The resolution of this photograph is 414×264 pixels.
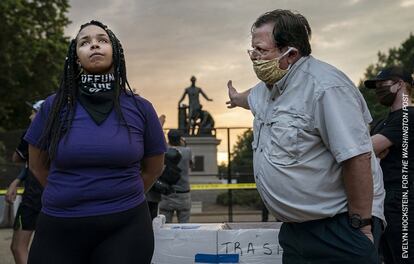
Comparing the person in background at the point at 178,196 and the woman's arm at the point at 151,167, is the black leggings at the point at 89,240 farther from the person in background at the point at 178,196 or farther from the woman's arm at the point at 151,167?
the person in background at the point at 178,196

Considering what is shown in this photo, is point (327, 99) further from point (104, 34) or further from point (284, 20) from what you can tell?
point (104, 34)

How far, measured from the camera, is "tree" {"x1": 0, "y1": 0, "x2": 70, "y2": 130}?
73.3 ft

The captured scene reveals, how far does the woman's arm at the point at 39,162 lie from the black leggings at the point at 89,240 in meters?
0.30

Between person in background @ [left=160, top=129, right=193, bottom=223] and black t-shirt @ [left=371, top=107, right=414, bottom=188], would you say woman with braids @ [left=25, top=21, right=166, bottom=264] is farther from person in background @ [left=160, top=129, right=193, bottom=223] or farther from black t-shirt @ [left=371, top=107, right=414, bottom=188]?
person in background @ [left=160, top=129, right=193, bottom=223]

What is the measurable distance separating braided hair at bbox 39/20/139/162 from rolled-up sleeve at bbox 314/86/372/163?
832mm

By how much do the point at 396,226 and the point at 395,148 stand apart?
1.67ft

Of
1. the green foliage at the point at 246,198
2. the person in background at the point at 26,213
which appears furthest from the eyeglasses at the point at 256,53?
the green foliage at the point at 246,198

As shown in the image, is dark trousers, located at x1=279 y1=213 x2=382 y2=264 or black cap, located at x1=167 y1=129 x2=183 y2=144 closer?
dark trousers, located at x1=279 y1=213 x2=382 y2=264

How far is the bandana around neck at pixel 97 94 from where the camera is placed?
232 cm

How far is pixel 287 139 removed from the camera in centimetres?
223

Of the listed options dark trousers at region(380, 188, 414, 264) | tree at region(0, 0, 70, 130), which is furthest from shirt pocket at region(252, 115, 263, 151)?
tree at region(0, 0, 70, 130)

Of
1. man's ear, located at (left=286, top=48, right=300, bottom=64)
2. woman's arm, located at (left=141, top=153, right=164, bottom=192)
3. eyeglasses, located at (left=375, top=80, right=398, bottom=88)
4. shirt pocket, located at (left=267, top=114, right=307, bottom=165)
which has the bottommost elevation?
woman's arm, located at (left=141, top=153, right=164, bottom=192)

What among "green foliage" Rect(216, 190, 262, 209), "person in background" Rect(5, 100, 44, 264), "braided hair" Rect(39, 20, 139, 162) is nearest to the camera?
"braided hair" Rect(39, 20, 139, 162)

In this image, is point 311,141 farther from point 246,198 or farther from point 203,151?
point 203,151
